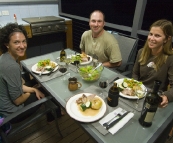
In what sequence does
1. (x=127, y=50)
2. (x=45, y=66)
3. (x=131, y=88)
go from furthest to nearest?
1. (x=127, y=50)
2. (x=45, y=66)
3. (x=131, y=88)

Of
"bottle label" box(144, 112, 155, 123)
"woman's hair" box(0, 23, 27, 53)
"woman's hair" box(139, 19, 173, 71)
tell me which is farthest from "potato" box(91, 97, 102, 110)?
"woman's hair" box(0, 23, 27, 53)

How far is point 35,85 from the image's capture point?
1685 mm

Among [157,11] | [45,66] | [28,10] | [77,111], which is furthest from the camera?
[28,10]

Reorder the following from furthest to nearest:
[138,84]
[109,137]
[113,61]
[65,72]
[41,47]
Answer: [41,47] → [113,61] → [65,72] → [138,84] → [109,137]

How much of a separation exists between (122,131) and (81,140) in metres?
1.00

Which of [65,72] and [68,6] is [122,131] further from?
[68,6]

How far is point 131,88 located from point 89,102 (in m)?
0.38

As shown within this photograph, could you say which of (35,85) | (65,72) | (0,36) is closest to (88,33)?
(65,72)

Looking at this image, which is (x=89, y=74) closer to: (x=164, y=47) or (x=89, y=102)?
(x=89, y=102)

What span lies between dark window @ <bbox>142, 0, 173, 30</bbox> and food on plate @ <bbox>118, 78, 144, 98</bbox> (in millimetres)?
1521

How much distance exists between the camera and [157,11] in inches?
86.1

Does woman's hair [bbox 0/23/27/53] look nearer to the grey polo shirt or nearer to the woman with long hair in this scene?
the grey polo shirt

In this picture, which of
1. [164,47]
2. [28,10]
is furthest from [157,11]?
[28,10]

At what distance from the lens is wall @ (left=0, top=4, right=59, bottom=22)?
2.98 m
